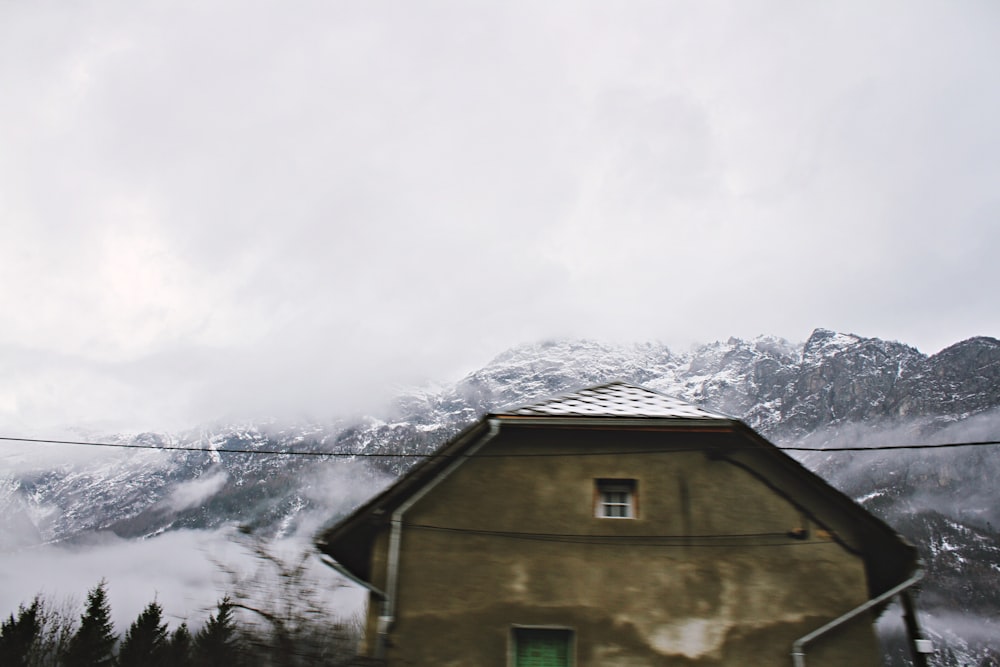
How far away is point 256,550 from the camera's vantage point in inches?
356

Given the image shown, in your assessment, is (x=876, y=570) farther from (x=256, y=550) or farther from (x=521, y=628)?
(x=256, y=550)

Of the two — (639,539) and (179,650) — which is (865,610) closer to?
(639,539)

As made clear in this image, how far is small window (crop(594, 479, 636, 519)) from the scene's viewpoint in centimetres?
1092

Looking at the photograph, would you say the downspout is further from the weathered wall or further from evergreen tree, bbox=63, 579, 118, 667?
evergreen tree, bbox=63, 579, 118, 667

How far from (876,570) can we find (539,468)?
576 cm

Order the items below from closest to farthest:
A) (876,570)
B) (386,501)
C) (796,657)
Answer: (796,657) < (386,501) < (876,570)

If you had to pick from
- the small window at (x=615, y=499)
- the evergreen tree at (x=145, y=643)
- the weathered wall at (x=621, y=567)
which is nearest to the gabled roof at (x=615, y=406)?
the weathered wall at (x=621, y=567)

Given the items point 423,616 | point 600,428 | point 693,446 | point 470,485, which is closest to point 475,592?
point 423,616

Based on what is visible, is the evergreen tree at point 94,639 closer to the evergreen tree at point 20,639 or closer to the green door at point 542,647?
the evergreen tree at point 20,639

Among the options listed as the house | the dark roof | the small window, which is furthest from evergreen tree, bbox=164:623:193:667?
the small window

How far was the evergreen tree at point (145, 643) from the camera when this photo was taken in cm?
4975

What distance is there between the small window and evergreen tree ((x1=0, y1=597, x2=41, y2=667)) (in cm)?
4697

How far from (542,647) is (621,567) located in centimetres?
161

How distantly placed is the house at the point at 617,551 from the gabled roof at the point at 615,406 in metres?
0.07
